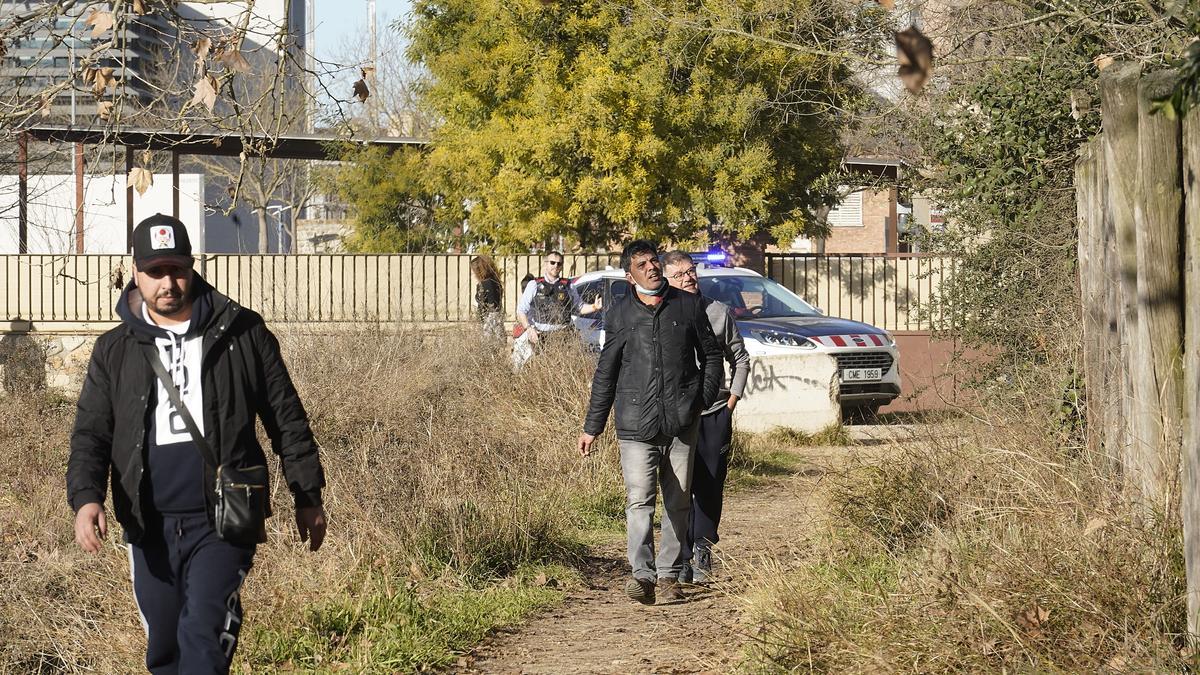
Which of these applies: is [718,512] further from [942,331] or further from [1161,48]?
[942,331]

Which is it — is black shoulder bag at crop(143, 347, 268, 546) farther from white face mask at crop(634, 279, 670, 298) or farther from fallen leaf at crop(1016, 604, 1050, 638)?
white face mask at crop(634, 279, 670, 298)

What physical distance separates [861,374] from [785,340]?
903mm

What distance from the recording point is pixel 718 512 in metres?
8.21

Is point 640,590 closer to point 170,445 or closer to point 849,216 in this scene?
point 170,445

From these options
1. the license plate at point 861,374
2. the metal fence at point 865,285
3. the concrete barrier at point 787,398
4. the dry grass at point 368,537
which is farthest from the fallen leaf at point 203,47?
Answer: the metal fence at point 865,285

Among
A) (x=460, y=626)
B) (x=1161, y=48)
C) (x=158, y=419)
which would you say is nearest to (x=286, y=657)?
(x=460, y=626)

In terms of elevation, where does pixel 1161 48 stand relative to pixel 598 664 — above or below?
above

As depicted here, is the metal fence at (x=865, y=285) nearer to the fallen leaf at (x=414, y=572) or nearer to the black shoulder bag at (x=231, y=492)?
the fallen leaf at (x=414, y=572)

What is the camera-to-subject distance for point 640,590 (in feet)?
24.7

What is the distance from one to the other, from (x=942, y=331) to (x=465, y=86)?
37.1 ft

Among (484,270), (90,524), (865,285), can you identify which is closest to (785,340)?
(484,270)

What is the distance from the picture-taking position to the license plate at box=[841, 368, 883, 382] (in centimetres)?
1568

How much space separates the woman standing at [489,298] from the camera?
16016 millimetres

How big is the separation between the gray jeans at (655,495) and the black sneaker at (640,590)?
30mm
